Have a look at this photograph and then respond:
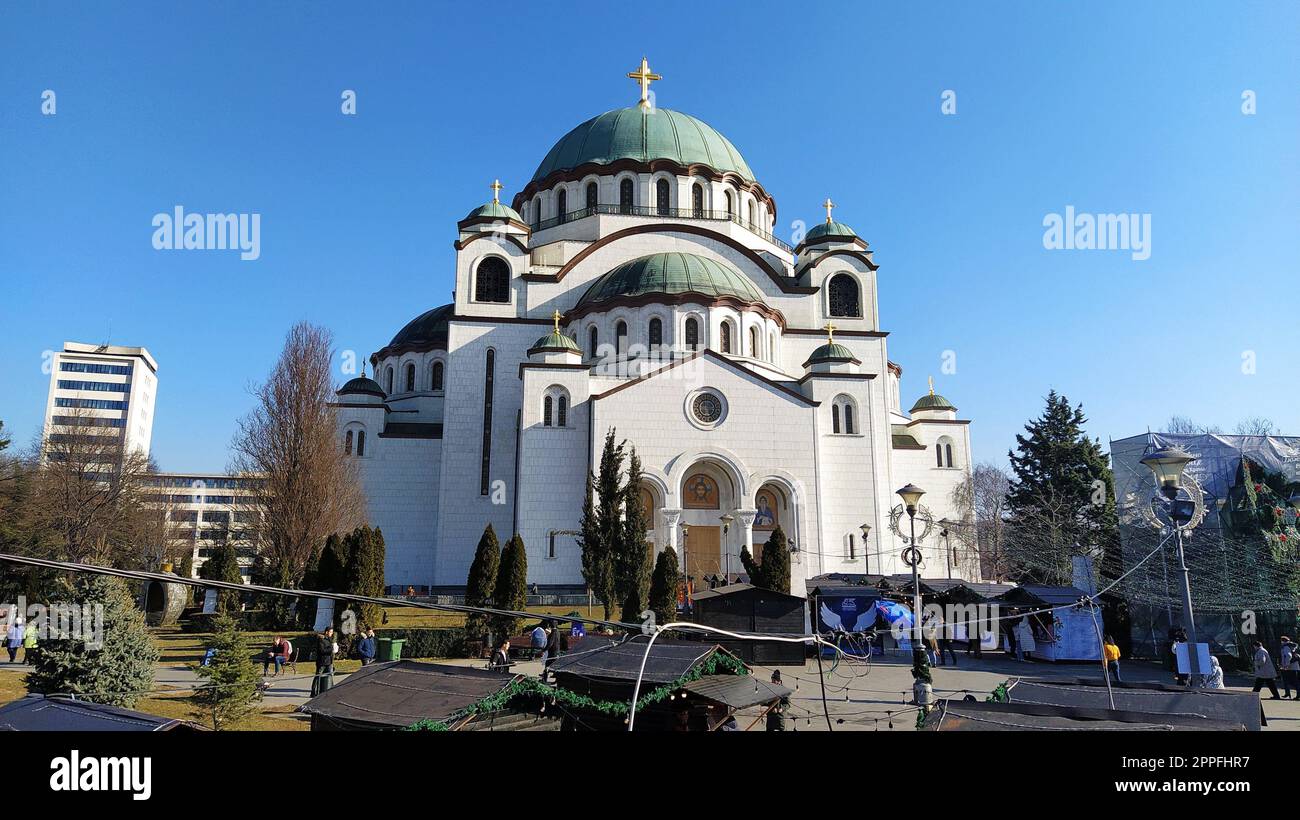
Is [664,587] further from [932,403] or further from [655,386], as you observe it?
[932,403]

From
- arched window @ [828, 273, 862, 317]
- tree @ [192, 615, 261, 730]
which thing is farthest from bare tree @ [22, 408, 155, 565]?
arched window @ [828, 273, 862, 317]

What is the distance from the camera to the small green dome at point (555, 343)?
29.2m

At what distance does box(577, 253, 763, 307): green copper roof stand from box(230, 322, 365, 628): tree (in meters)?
11.4

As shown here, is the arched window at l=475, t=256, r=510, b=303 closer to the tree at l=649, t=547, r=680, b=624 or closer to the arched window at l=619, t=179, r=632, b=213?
the arched window at l=619, t=179, r=632, b=213

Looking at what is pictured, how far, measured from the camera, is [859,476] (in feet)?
96.1

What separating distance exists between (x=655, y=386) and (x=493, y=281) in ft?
32.5

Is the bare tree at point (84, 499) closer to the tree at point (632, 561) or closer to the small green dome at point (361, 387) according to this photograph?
the small green dome at point (361, 387)

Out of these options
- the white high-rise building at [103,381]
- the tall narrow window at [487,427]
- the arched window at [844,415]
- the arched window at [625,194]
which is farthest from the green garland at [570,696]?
the white high-rise building at [103,381]

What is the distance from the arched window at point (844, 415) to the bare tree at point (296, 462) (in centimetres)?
1842

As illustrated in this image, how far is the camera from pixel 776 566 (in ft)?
72.4
